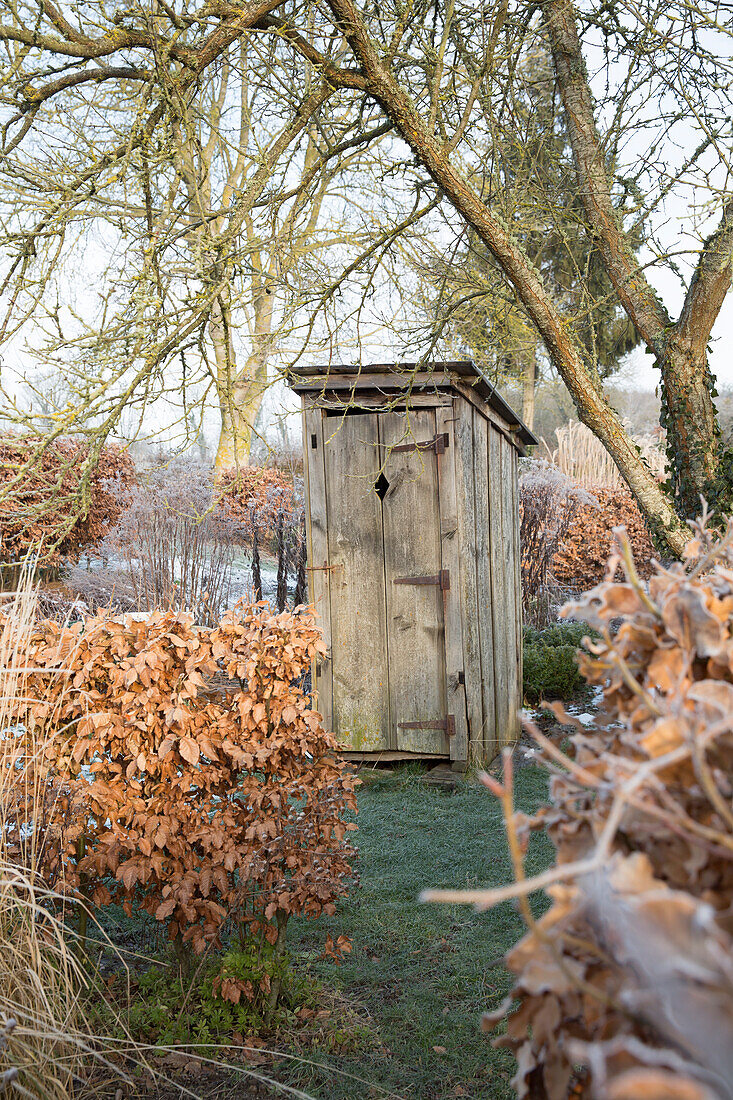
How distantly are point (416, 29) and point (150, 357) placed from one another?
7.43ft

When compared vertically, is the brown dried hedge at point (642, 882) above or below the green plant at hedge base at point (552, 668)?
above

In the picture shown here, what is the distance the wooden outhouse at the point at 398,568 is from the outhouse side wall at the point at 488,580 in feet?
0.06

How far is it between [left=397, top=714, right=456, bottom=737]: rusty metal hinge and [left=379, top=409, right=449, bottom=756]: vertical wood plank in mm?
27

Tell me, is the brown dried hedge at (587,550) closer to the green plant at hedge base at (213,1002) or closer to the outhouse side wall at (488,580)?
the outhouse side wall at (488,580)

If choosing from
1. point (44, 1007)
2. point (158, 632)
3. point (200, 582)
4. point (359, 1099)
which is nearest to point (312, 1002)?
point (359, 1099)

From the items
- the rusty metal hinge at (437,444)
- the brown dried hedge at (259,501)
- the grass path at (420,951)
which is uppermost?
the brown dried hedge at (259,501)

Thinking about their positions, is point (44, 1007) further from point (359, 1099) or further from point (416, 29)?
point (416, 29)

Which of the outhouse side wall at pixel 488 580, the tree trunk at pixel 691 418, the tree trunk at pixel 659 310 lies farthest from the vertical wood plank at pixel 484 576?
the tree trunk at pixel 691 418

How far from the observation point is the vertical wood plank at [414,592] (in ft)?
18.0

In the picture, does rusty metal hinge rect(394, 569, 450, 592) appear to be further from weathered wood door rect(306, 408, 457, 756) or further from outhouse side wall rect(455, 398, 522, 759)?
outhouse side wall rect(455, 398, 522, 759)

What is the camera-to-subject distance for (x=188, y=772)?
280cm

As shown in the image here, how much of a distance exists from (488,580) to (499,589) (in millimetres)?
475

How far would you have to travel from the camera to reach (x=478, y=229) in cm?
369

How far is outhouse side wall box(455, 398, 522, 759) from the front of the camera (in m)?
5.46
